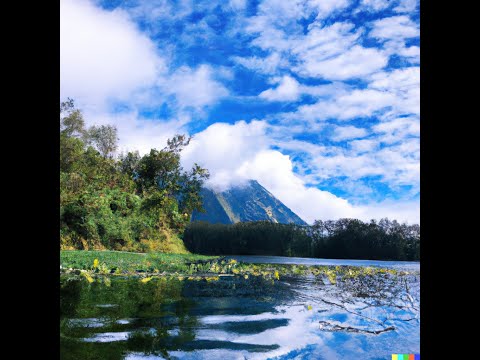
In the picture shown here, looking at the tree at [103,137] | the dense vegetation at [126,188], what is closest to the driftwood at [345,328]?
the dense vegetation at [126,188]

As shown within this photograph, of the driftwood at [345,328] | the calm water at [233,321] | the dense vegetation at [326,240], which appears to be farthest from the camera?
the dense vegetation at [326,240]

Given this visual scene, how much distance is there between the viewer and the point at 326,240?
5.86 metres

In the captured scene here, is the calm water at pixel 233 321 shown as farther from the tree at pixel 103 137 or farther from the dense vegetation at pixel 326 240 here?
the tree at pixel 103 137

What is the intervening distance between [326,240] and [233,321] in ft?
9.87

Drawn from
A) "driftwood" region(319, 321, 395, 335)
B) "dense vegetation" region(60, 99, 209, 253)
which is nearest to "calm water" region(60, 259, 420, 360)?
"driftwood" region(319, 321, 395, 335)

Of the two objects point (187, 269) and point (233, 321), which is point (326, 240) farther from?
point (233, 321)

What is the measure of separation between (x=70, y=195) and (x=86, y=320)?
14.3ft

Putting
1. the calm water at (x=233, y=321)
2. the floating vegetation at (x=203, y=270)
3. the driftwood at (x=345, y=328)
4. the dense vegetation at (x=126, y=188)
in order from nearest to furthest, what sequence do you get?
the calm water at (x=233, y=321) < the driftwood at (x=345, y=328) < the floating vegetation at (x=203, y=270) < the dense vegetation at (x=126, y=188)

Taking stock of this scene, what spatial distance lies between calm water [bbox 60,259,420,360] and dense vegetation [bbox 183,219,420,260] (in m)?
1.04

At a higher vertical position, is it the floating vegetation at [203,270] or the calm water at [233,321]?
the floating vegetation at [203,270]

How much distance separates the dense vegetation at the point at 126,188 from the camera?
7.06 meters

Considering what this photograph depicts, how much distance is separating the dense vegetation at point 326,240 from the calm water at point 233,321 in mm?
1038
